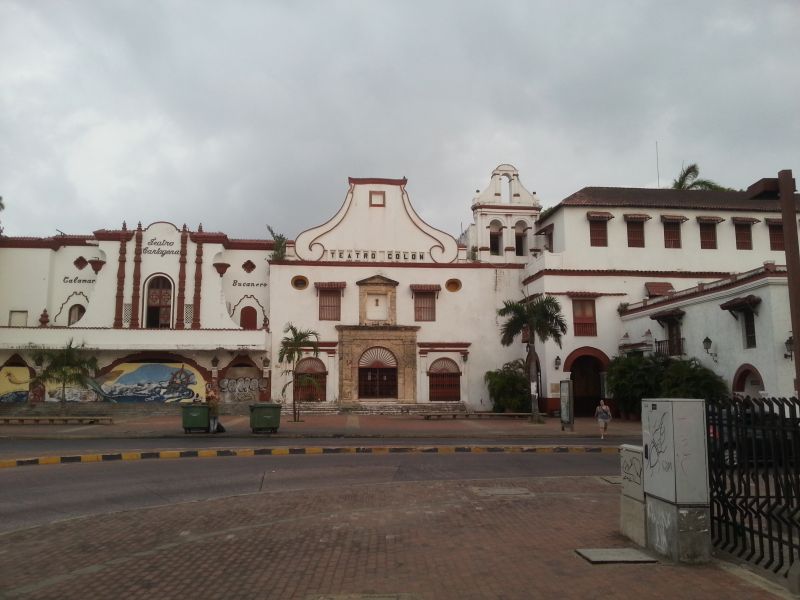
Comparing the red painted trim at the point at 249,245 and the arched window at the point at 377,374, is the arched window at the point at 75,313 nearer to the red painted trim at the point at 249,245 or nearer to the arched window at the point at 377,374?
the red painted trim at the point at 249,245

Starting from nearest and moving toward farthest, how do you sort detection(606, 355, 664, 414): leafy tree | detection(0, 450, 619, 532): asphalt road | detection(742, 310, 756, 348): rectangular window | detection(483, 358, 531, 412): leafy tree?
1. detection(0, 450, 619, 532): asphalt road
2. detection(742, 310, 756, 348): rectangular window
3. detection(606, 355, 664, 414): leafy tree
4. detection(483, 358, 531, 412): leafy tree

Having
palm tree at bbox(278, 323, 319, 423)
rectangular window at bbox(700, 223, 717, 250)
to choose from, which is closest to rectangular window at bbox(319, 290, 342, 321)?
palm tree at bbox(278, 323, 319, 423)

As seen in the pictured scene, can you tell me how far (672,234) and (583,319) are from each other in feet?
23.6

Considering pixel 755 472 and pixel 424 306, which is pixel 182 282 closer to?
pixel 424 306

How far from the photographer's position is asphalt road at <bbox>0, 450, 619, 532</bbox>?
10.2 meters

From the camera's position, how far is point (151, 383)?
3328cm

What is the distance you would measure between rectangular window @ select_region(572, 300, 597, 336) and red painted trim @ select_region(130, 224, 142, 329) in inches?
928

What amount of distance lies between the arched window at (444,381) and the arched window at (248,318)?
34.5ft

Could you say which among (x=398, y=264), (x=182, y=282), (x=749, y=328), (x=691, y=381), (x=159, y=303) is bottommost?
(x=691, y=381)

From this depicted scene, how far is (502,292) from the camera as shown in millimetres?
35656

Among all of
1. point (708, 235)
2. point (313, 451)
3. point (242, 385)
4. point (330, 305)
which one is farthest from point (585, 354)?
point (313, 451)

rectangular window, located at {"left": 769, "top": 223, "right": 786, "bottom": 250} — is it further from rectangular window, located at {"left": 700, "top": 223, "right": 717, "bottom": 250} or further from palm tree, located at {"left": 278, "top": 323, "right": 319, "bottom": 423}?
palm tree, located at {"left": 278, "top": 323, "right": 319, "bottom": 423}

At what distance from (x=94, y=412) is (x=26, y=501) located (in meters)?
23.1

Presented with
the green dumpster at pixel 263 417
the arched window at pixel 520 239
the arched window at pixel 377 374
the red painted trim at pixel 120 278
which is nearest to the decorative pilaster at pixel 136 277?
the red painted trim at pixel 120 278
